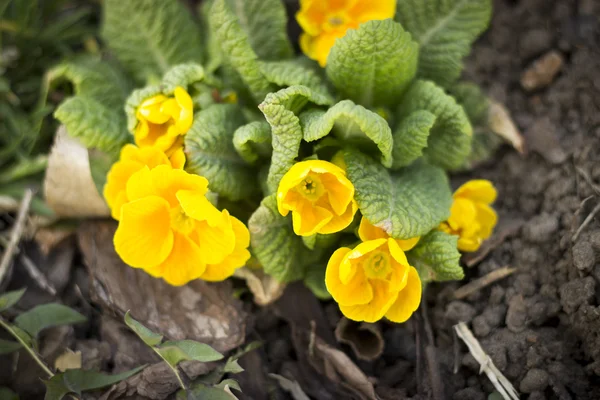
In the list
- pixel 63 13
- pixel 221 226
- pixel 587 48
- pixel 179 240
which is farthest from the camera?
pixel 63 13

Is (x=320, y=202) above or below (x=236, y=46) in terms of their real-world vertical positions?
below

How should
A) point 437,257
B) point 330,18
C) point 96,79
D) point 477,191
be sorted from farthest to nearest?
point 96,79 → point 330,18 → point 477,191 → point 437,257

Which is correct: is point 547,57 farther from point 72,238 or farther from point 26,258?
point 26,258

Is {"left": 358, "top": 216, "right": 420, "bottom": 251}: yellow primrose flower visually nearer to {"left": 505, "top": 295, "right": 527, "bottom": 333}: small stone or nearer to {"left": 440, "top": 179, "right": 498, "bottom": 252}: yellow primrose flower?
Result: {"left": 440, "top": 179, "right": 498, "bottom": 252}: yellow primrose flower

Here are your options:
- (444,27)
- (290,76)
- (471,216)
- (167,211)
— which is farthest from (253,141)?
(444,27)

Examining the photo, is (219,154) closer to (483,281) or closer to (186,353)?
(186,353)

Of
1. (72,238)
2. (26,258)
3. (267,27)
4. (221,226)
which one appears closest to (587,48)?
(267,27)

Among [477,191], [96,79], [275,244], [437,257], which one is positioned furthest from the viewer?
[96,79]
